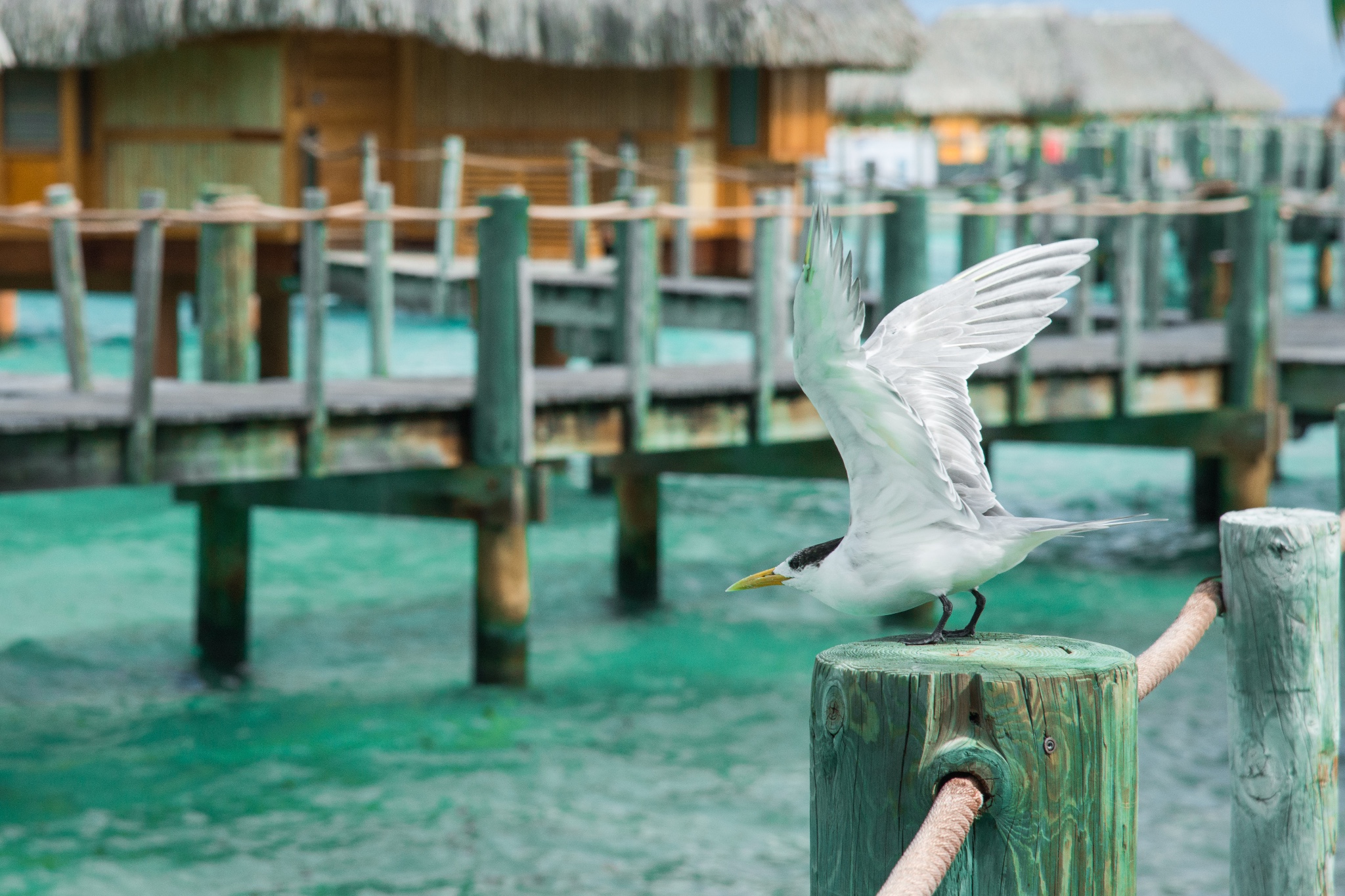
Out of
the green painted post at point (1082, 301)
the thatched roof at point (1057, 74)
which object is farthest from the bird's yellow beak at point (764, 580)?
the thatched roof at point (1057, 74)

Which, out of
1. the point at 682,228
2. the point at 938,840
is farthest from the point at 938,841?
the point at 682,228

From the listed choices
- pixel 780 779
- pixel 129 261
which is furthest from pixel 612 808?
pixel 129 261

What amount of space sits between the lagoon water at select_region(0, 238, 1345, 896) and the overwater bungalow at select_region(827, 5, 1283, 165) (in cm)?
2383

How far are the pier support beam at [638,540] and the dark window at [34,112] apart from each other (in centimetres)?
686

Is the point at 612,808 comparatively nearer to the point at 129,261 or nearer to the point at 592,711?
the point at 592,711

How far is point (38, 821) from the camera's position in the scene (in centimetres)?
695

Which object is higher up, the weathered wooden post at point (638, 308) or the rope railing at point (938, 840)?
the weathered wooden post at point (638, 308)

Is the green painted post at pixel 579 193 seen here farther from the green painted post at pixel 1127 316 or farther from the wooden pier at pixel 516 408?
the green painted post at pixel 1127 316

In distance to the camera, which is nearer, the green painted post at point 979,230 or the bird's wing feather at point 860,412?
the bird's wing feather at point 860,412

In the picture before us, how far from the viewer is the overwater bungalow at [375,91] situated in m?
14.1

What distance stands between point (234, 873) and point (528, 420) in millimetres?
2333

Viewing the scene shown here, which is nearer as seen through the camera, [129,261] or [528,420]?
[528,420]

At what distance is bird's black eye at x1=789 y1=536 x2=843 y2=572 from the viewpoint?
2.46m

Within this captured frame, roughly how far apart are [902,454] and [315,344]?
5.24 metres
